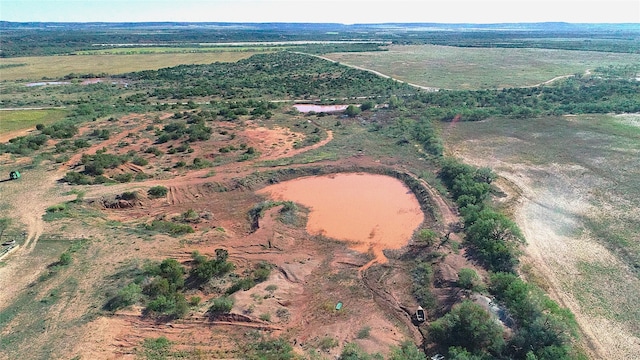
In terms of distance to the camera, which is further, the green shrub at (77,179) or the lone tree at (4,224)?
the green shrub at (77,179)

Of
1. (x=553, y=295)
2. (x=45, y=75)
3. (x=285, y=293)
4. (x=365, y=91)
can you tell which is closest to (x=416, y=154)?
(x=553, y=295)

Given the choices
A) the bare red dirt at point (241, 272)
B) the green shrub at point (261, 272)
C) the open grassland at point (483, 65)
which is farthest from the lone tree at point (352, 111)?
the green shrub at point (261, 272)

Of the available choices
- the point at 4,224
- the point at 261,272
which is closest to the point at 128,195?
the point at 4,224

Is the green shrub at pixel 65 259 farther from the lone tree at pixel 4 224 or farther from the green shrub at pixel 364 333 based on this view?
the green shrub at pixel 364 333

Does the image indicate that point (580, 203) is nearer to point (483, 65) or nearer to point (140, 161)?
point (140, 161)

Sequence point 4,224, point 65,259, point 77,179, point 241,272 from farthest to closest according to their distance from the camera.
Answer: point 77,179 < point 4,224 < point 241,272 < point 65,259

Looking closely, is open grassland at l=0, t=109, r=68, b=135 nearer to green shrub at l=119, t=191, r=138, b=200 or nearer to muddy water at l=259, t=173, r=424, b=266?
green shrub at l=119, t=191, r=138, b=200

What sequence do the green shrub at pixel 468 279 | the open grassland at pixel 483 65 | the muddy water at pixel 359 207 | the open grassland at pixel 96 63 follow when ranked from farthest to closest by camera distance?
1. the open grassland at pixel 96 63
2. the open grassland at pixel 483 65
3. the muddy water at pixel 359 207
4. the green shrub at pixel 468 279
